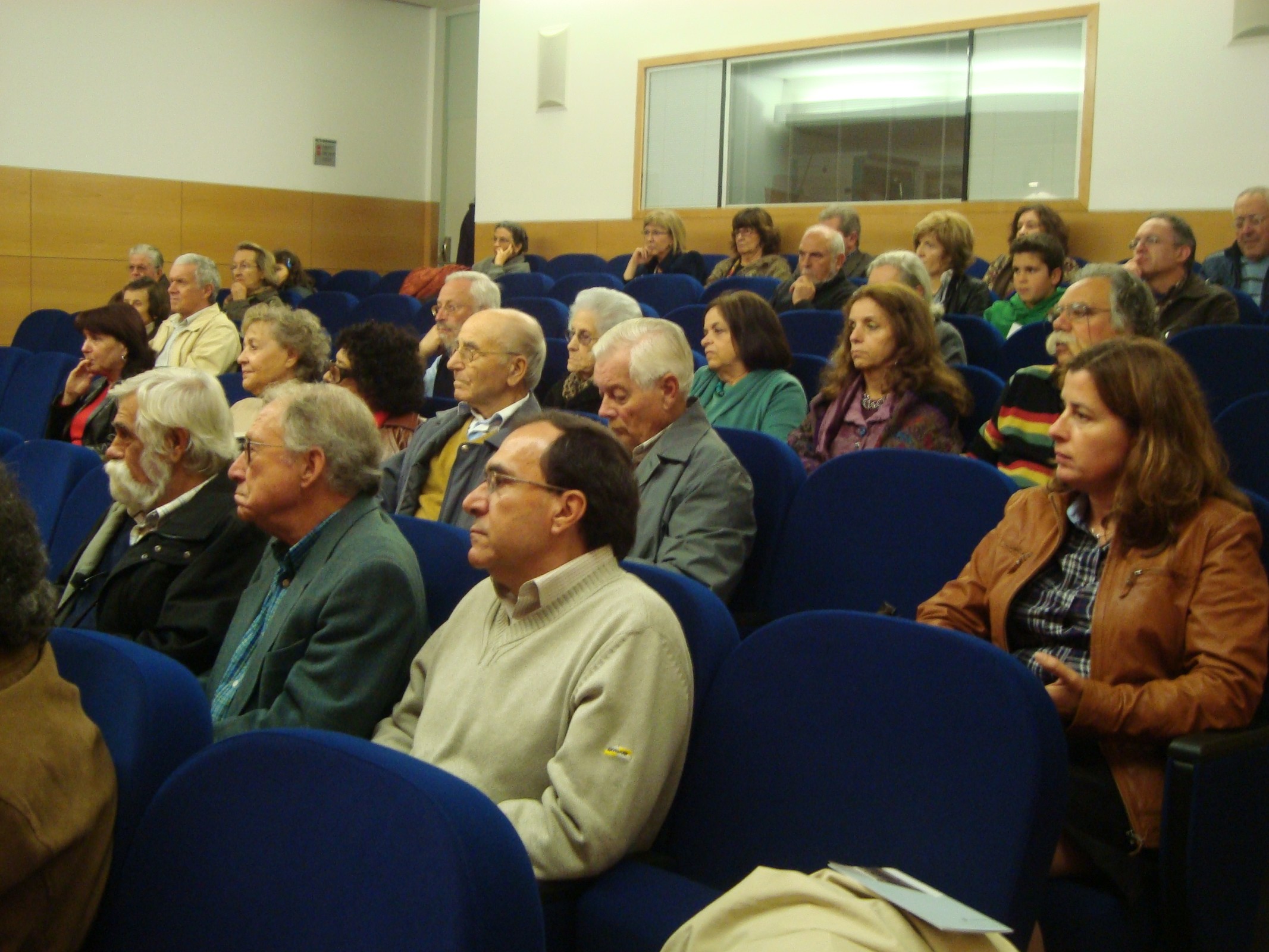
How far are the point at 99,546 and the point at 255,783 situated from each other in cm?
166

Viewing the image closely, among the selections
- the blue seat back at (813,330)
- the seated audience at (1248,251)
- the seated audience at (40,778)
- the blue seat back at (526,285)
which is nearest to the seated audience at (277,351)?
the blue seat back at (813,330)

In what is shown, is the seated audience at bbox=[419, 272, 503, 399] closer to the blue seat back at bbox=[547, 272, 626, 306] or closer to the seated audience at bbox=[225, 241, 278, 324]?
the blue seat back at bbox=[547, 272, 626, 306]

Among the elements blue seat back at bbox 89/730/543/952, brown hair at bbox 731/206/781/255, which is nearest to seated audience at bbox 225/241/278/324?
brown hair at bbox 731/206/781/255

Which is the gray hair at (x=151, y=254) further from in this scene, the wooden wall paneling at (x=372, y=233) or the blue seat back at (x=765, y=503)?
the blue seat back at (x=765, y=503)

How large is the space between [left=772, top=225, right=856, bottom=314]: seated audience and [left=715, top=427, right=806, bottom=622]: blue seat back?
106 inches

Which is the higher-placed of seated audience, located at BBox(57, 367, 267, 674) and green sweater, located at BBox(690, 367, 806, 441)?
green sweater, located at BBox(690, 367, 806, 441)

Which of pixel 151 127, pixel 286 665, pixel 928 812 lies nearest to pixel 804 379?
pixel 286 665

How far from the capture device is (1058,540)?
6.73 ft

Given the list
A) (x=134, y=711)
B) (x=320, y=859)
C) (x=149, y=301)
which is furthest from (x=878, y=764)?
(x=149, y=301)

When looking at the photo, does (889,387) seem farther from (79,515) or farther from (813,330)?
(79,515)

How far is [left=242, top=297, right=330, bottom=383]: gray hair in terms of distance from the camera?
3.89 metres

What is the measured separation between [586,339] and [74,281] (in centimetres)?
739

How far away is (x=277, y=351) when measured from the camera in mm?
3881

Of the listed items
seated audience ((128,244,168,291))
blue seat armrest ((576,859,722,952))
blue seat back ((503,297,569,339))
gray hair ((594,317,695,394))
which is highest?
seated audience ((128,244,168,291))
